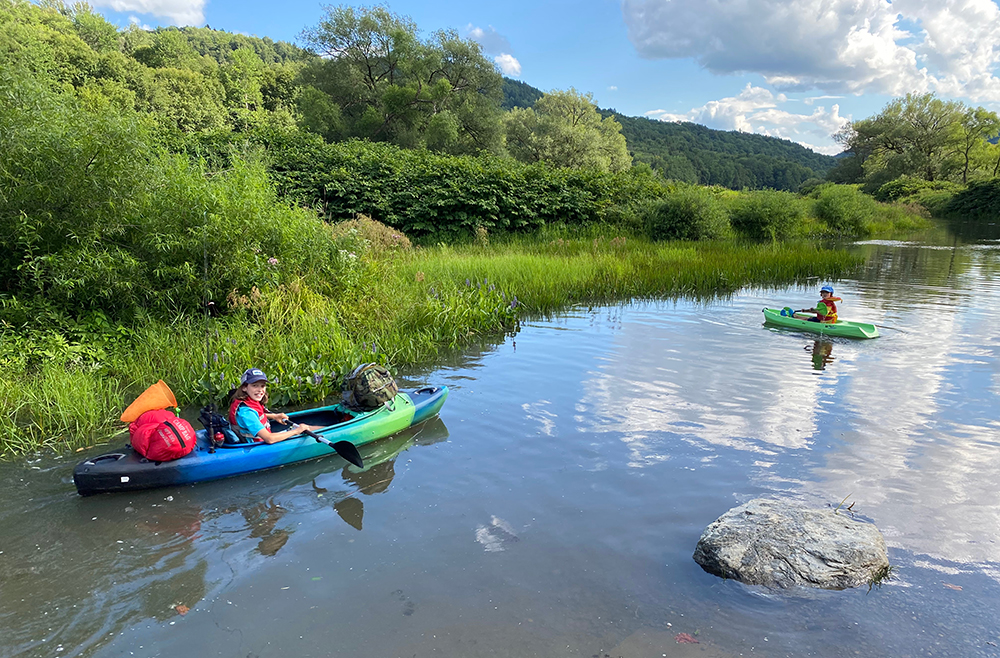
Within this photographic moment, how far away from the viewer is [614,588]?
355 centimetres

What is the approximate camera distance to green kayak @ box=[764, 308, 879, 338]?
952cm

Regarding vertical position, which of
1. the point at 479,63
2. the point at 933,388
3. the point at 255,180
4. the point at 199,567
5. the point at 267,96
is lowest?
the point at 199,567

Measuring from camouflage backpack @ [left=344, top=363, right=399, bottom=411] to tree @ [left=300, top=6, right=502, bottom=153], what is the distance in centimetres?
2842

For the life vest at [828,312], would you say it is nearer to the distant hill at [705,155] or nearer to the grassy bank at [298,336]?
the grassy bank at [298,336]

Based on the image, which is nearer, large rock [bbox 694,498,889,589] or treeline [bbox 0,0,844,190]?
large rock [bbox 694,498,889,589]

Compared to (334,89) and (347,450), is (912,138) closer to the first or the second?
(334,89)

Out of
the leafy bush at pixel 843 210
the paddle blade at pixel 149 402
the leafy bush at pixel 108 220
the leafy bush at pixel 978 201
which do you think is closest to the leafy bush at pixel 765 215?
the leafy bush at pixel 843 210

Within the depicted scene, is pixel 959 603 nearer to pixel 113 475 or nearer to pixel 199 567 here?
pixel 199 567

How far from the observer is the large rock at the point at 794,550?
3.56 metres

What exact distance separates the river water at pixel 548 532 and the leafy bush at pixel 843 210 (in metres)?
23.8

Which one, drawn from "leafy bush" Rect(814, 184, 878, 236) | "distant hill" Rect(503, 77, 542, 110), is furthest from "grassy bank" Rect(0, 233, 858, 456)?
"distant hill" Rect(503, 77, 542, 110)

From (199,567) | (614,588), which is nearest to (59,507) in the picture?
(199,567)

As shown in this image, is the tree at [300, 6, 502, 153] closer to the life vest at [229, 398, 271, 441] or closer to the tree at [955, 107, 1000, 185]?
the life vest at [229, 398, 271, 441]

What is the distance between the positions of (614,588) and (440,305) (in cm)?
647
